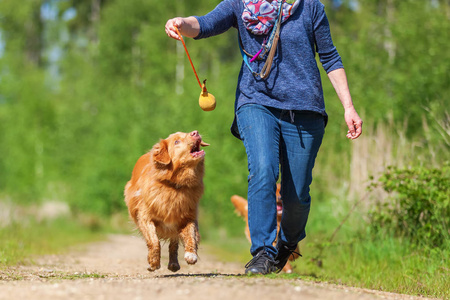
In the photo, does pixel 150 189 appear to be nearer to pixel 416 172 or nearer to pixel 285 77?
pixel 285 77

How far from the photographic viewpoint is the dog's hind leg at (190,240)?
17.1 feet

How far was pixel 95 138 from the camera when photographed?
25516mm

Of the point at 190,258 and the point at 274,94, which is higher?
the point at 274,94

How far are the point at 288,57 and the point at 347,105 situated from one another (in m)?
0.59

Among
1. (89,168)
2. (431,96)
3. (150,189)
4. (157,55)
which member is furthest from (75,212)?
(150,189)

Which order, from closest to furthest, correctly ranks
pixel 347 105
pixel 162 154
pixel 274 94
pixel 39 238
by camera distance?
pixel 274 94
pixel 347 105
pixel 162 154
pixel 39 238

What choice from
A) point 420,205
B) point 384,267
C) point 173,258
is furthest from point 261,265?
point 420,205

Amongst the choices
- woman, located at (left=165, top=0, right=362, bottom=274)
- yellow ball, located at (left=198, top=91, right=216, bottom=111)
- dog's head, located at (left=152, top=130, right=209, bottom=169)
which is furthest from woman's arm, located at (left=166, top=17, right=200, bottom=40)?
dog's head, located at (left=152, top=130, right=209, bottom=169)

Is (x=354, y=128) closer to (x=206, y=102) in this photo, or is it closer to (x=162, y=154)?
(x=206, y=102)

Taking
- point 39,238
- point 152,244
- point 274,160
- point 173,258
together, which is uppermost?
point 274,160

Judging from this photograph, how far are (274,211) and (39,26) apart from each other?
137 ft

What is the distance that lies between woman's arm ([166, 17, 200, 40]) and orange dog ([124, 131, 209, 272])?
1009 mm

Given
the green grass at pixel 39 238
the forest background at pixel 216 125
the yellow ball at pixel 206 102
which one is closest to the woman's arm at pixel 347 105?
the yellow ball at pixel 206 102

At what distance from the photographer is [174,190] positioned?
17.8 feet
